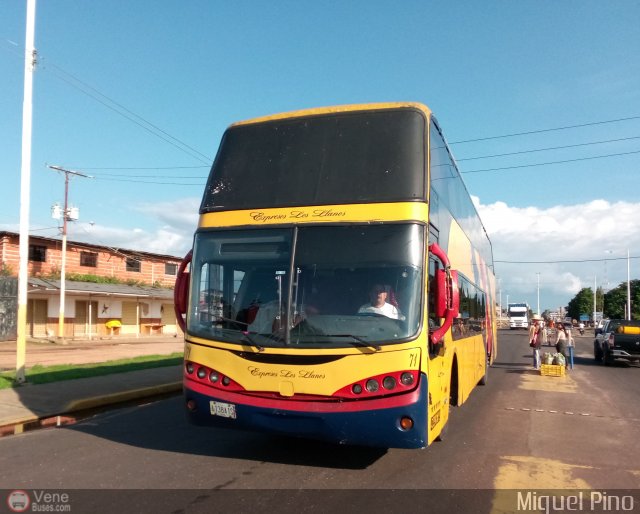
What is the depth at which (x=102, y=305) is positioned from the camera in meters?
36.5

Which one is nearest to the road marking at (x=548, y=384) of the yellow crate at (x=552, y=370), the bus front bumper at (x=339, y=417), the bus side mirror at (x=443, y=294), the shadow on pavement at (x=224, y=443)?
the yellow crate at (x=552, y=370)

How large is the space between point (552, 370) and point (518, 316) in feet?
167

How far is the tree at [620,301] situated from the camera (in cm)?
9062

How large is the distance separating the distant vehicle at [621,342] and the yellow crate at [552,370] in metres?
5.22

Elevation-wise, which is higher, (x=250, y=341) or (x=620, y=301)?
(x=250, y=341)

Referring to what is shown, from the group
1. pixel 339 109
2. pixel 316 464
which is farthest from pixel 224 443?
pixel 339 109

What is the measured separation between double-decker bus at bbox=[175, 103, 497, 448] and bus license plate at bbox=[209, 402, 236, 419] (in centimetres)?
1

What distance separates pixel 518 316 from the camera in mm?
64250

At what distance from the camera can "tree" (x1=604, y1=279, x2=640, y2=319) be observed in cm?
9062

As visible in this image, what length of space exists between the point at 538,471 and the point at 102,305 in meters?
34.5

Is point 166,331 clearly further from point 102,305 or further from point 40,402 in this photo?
point 40,402

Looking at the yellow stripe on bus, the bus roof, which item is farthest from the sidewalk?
the bus roof

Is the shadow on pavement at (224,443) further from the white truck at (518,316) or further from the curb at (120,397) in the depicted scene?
the white truck at (518,316)

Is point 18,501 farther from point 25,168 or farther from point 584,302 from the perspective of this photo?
point 584,302
